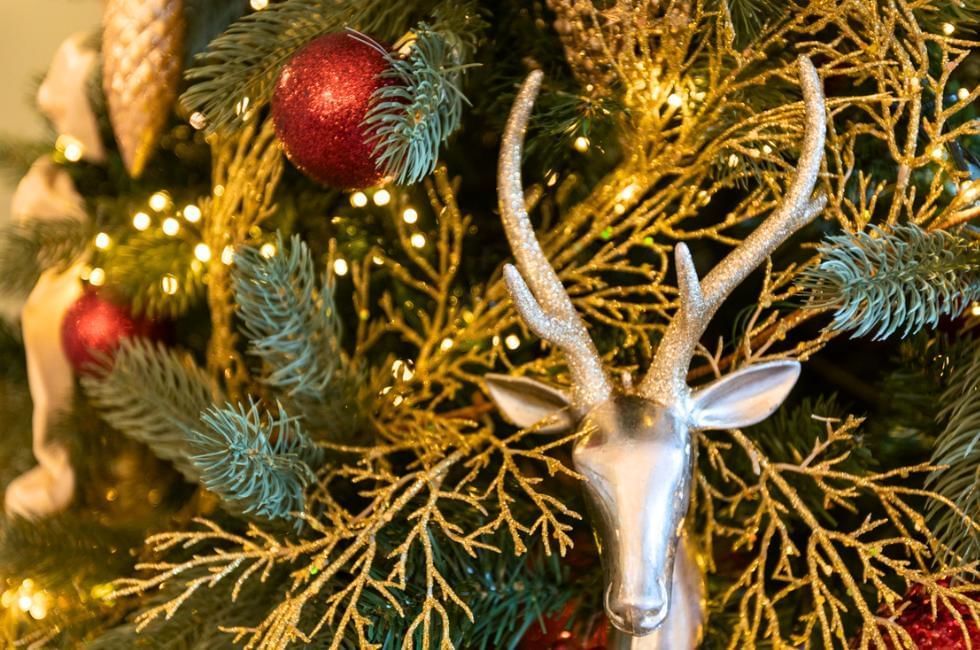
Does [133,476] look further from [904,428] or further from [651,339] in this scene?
[904,428]

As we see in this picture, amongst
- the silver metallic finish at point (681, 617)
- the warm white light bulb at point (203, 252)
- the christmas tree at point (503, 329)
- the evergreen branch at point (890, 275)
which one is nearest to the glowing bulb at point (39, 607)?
the christmas tree at point (503, 329)

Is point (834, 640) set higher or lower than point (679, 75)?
lower

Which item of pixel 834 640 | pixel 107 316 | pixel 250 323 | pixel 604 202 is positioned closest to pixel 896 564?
pixel 834 640

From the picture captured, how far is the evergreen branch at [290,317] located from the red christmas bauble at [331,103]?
57 mm

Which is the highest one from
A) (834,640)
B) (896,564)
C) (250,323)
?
(250,323)

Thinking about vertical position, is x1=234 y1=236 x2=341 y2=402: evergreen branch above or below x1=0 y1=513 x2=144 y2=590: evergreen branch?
above

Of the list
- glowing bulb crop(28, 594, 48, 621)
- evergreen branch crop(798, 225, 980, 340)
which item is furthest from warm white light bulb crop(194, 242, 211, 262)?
evergreen branch crop(798, 225, 980, 340)

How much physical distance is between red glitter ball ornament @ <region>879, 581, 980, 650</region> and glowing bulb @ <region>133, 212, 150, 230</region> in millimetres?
499

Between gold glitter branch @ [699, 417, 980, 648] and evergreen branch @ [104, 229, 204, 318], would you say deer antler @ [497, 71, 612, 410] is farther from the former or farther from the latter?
evergreen branch @ [104, 229, 204, 318]

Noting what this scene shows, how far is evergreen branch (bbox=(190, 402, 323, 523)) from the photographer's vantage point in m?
0.43

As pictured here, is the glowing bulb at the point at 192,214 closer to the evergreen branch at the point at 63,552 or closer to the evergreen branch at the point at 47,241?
the evergreen branch at the point at 47,241

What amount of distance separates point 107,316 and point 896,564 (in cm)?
48

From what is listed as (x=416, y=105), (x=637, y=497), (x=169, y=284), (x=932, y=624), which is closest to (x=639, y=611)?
(x=637, y=497)

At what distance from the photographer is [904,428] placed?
0.52m
